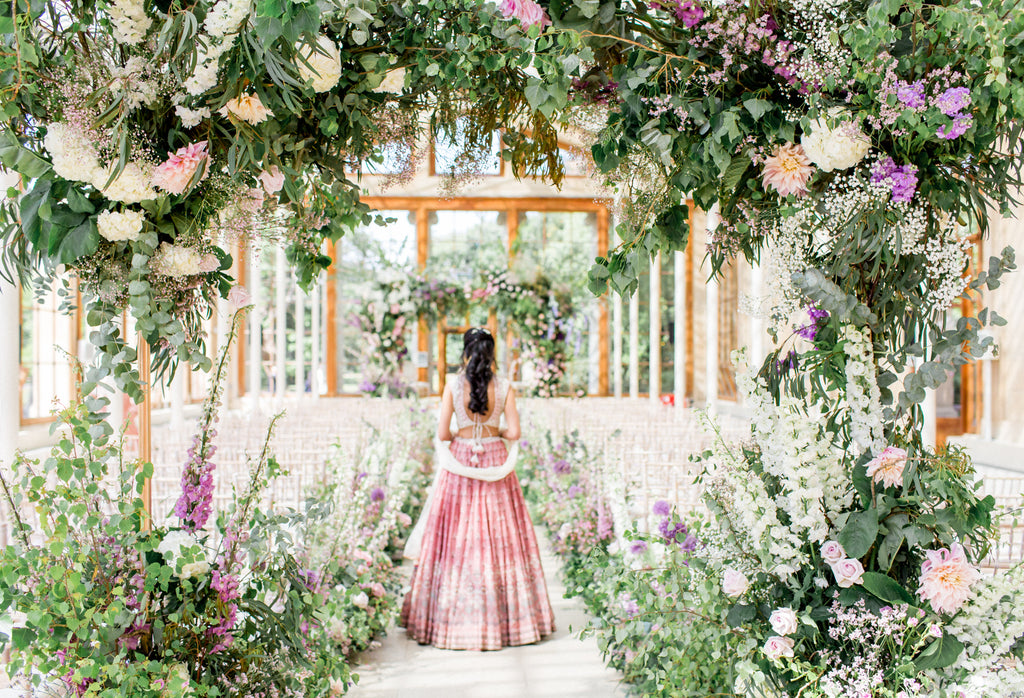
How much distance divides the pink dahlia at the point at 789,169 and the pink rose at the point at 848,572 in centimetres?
93

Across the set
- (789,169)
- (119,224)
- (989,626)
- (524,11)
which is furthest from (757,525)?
(119,224)

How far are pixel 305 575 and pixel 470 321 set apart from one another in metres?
12.7

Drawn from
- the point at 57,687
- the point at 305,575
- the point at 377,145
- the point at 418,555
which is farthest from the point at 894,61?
the point at 418,555

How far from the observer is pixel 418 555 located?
4238 millimetres

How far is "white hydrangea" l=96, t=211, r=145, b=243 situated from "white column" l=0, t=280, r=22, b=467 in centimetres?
106

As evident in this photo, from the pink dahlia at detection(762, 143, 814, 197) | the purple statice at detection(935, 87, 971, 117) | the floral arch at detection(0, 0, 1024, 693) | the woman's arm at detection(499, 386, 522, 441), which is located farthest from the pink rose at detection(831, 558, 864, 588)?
the woman's arm at detection(499, 386, 522, 441)

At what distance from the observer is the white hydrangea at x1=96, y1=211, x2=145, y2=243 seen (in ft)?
6.32

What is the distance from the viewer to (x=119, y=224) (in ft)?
6.33

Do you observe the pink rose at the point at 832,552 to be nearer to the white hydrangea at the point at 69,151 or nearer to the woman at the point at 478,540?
the white hydrangea at the point at 69,151

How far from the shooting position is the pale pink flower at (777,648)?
1.99 meters

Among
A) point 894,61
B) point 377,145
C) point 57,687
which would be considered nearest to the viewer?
point 894,61

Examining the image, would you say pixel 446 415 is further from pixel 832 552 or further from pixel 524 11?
pixel 524 11

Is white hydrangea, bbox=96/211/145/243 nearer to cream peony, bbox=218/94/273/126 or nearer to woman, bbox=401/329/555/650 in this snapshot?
cream peony, bbox=218/94/273/126

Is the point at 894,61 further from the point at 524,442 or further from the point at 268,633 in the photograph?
the point at 524,442
